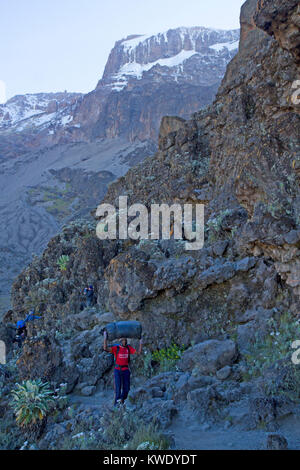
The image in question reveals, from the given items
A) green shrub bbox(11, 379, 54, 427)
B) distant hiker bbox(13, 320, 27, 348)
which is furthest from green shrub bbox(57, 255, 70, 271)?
green shrub bbox(11, 379, 54, 427)

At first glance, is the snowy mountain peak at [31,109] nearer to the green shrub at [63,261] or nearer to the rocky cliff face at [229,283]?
the green shrub at [63,261]

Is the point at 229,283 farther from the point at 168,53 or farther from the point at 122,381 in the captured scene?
the point at 168,53

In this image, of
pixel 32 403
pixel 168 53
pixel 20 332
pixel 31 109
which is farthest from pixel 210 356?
pixel 31 109

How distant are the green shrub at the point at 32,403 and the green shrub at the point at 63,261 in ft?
19.4

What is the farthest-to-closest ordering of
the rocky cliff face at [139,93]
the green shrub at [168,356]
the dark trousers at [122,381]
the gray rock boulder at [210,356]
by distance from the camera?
the rocky cliff face at [139,93] → the green shrub at [168,356] → the gray rock boulder at [210,356] → the dark trousers at [122,381]

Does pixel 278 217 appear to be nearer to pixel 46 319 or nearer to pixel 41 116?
pixel 46 319

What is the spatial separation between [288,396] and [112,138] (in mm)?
80782

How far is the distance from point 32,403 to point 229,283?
3.89m

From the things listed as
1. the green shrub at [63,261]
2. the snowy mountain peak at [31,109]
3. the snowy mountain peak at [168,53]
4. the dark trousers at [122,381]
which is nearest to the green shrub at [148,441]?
the dark trousers at [122,381]

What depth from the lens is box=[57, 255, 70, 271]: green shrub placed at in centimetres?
1180

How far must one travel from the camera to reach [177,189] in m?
10.9

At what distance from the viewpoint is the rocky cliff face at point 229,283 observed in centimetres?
524

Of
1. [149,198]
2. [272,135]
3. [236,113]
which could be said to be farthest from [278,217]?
[149,198]
